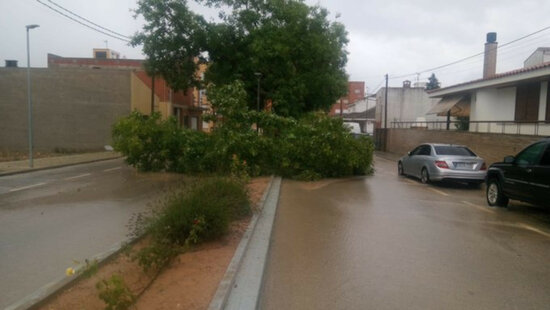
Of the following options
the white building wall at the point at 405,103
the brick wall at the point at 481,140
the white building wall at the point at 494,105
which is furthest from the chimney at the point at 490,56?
Result: the white building wall at the point at 405,103

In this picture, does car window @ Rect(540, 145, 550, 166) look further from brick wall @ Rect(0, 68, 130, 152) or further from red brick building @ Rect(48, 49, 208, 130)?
brick wall @ Rect(0, 68, 130, 152)

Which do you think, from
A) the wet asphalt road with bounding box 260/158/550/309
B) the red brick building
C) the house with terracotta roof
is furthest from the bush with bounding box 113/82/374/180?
the red brick building

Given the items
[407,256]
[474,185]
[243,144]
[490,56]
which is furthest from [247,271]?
[490,56]

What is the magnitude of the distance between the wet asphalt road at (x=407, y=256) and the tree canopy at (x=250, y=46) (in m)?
16.2

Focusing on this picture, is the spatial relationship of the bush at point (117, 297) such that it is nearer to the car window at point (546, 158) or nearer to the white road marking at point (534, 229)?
the white road marking at point (534, 229)

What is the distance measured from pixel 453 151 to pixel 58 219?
12.7 m

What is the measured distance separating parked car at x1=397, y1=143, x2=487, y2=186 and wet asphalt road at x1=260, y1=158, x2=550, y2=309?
10.3ft

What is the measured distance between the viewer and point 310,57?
27.2 m

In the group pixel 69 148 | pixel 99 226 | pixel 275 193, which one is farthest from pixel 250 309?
pixel 69 148

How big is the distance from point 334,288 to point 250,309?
48.9 inches

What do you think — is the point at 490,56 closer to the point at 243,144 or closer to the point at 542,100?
the point at 542,100

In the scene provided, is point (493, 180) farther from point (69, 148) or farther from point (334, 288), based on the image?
point (69, 148)

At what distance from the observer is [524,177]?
32.5 feet

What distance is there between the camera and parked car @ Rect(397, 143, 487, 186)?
598 inches
